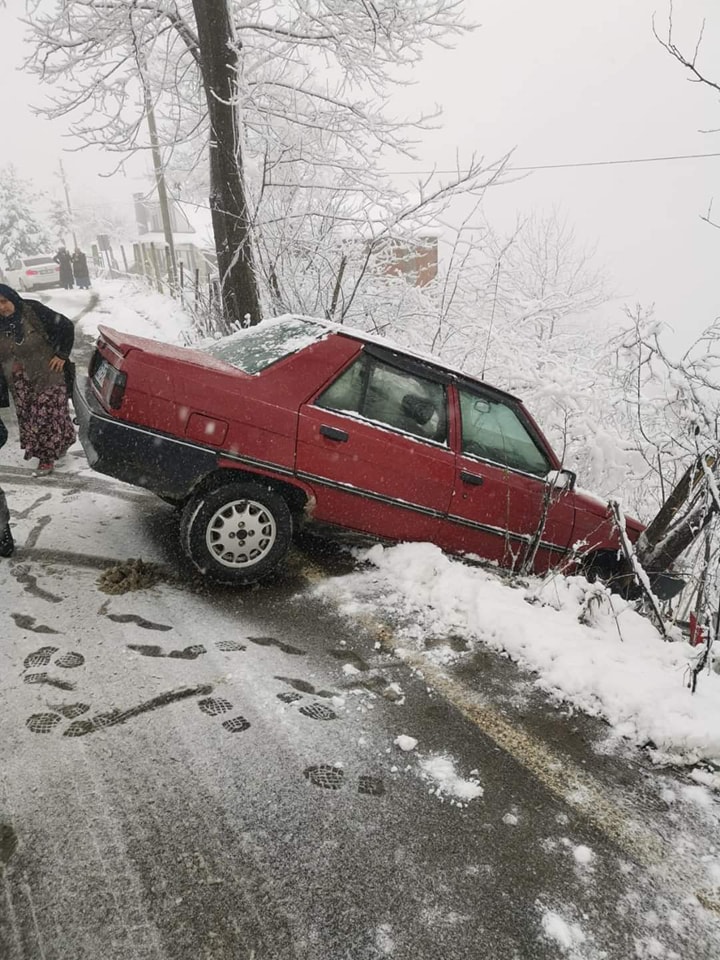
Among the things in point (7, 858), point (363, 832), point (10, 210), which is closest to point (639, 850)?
point (363, 832)

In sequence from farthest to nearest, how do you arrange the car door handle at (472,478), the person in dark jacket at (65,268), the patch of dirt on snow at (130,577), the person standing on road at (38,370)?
1. the person in dark jacket at (65,268)
2. the person standing on road at (38,370)
3. the car door handle at (472,478)
4. the patch of dirt on snow at (130,577)

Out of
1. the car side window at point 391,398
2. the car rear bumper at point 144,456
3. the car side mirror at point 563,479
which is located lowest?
the car side mirror at point 563,479

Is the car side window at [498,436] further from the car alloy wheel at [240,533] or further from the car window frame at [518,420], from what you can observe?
the car alloy wheel at [240,533]

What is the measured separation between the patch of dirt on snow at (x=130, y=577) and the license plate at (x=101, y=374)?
1.12 meters

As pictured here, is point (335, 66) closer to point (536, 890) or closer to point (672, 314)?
point (536, 890)

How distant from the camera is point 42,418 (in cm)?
502

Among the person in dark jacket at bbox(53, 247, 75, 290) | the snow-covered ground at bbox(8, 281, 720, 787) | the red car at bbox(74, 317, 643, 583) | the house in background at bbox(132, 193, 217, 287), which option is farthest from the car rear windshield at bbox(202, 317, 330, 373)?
the person in dark jacket at bbox(53, 247, 75, 290)

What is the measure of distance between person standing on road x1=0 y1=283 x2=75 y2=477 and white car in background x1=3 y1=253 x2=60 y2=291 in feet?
71.7

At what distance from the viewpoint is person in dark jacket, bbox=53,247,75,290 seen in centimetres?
2280

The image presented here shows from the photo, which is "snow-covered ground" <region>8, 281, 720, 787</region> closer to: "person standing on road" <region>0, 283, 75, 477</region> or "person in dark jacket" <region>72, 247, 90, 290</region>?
"person standing on road" <region>0, 283, 75, 477</region>

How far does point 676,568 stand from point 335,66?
821cm

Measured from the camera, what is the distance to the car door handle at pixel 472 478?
3979mm

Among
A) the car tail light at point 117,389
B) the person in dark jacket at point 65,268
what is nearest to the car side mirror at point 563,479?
the car tail light at point 117,389

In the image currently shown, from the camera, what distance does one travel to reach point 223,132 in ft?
23.8
